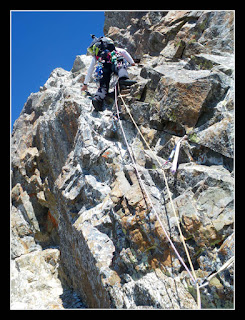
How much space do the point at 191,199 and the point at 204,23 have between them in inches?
357

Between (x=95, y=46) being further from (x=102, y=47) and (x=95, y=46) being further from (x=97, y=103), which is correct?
(x=97, y=103)

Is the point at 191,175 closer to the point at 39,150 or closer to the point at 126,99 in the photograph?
the point at 126,99

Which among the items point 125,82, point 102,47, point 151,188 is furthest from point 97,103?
point 151,188

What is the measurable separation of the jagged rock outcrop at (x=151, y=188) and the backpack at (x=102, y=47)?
1.68m

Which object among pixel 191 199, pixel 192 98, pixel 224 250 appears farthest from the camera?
pixel 192 98

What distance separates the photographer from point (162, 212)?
6543 millimetres

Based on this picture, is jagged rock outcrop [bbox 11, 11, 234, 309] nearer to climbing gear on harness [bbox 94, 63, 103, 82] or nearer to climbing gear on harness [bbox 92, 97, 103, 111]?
climbing gear on harness [bbox 92, 97, 103, 111]

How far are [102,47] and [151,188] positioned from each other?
7060 millimetres

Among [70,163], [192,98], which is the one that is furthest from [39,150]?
[192,98]

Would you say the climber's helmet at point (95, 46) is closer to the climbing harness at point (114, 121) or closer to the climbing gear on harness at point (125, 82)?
the climbing gear on harness at point (125, 82)

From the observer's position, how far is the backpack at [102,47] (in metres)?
11.0

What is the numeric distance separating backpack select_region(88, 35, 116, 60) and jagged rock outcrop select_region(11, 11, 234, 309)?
168 cm

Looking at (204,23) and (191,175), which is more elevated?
(204,23)

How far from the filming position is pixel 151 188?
286 inches
